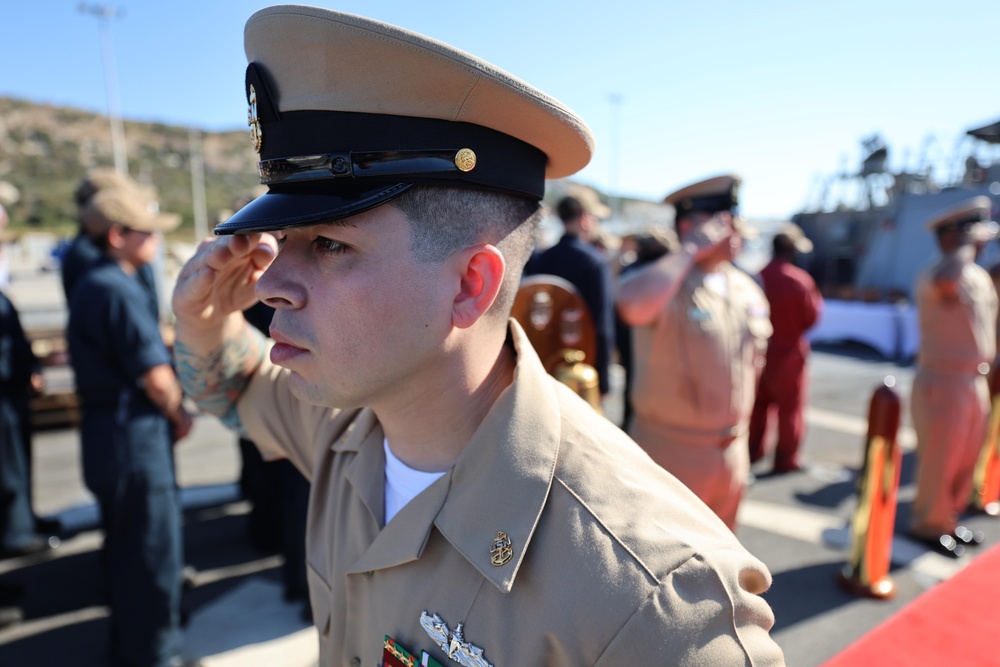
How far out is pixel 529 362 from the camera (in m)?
1.36

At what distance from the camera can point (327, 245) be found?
112 cm

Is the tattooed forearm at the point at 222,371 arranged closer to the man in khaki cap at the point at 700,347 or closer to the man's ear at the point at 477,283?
the man's ear at the point at 477,283

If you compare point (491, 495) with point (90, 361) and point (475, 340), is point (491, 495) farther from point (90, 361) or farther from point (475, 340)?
point (90, 361)

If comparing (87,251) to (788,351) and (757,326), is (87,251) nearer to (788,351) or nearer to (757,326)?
(757,326)

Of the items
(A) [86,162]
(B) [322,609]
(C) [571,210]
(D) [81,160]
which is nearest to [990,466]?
(C) [571,210]

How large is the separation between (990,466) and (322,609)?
19.1 feet

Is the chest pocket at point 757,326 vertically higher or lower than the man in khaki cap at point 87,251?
lower

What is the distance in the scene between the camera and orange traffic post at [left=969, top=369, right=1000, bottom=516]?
4934mm

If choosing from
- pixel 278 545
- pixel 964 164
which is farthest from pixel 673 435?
pixel 964 164

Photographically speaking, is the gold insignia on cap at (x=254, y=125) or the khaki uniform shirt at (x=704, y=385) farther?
the khaki uniform shirt at (x=704, y=385)

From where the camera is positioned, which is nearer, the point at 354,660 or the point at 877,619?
the point at 354,660

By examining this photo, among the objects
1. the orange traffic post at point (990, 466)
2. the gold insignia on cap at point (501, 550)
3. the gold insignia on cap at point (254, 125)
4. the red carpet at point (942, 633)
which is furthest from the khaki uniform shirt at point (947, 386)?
the gold insignia on cap at point (254, 125)

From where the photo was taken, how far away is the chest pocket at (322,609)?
1403mm

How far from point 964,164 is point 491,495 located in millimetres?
19436
